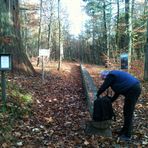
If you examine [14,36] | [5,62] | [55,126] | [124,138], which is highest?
[14,36]

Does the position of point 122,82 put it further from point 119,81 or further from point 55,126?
point 55,126

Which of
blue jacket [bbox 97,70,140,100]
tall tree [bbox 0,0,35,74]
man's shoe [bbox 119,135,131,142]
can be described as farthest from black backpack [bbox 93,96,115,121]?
tall tree [bbox 0,0,35,74]

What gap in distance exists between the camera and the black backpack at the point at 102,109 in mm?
6664

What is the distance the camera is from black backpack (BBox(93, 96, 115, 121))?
262 inches

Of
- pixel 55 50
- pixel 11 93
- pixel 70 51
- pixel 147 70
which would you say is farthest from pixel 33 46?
pixel 11 93

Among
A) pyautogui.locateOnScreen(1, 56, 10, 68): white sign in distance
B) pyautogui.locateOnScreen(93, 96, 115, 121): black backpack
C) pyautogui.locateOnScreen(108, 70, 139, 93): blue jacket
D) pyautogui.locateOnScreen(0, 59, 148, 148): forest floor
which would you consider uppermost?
pyautogui.locateOnScreen(1, 56, 10, 68): white sign in distance

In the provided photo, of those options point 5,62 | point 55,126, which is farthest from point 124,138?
point 5,62

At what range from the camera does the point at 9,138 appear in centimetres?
608

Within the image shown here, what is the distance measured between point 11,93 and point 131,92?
3809 mm

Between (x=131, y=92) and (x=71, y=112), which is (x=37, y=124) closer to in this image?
(x=71, y=112)

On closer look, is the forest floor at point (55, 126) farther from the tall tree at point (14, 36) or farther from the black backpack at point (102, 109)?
the tall tree at point (14, 36)

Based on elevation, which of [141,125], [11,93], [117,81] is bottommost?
[141,125]

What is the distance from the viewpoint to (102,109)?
6.71m

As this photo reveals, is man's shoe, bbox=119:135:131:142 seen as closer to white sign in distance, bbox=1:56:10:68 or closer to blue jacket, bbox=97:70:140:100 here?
blue jacket, bbox=97:70:140:100
